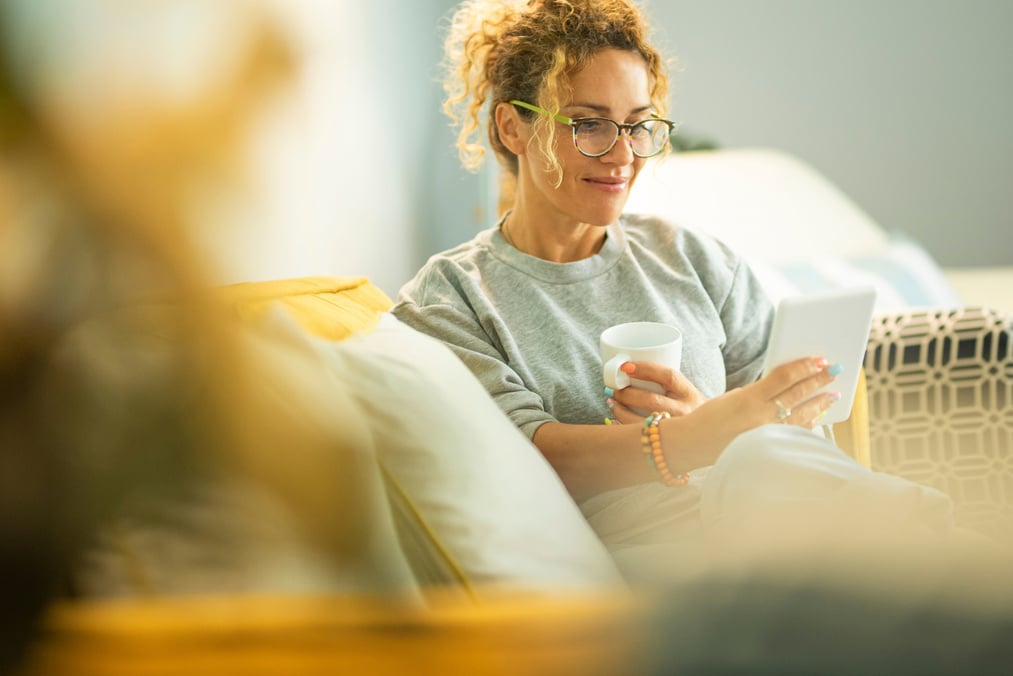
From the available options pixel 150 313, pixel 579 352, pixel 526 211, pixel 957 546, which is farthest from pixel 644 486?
pixel 150 313

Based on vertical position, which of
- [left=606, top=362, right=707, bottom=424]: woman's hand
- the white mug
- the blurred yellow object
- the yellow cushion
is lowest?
[left=606, top=362, right=707, bottom=424]: woman's hand

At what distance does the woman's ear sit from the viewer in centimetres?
118

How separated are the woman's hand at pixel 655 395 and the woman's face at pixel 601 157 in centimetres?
25

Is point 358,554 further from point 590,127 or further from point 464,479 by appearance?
point 590,127

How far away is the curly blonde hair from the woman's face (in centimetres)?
1

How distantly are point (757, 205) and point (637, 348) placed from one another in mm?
1425

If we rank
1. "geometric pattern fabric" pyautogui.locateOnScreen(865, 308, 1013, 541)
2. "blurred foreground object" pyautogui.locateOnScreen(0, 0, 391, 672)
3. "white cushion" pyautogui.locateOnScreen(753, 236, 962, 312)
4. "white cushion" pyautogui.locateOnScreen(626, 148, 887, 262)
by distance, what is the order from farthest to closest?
"white cushion" pyautogui.locateOnScreen(626, 148, 887, 262) → "white cushion" pyautogui.locateOnScreen(753, 236, 962, 312) → "geometric pattern fabric" pyautogui.locateOnScreen(865, 308, 1013, 541) → "blurred foreground object" pyautogui.locateOnScreen(0, 0, 391, 672)

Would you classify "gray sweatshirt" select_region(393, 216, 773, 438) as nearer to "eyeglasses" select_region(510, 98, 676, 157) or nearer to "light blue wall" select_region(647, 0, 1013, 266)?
"eyeglasses" select_region(510, 98, 676, 157)

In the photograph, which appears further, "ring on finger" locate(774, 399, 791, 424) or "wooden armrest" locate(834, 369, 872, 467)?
"wooden armrest" locate(834, 369, 872, 467)

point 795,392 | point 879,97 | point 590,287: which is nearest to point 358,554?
point 795,392

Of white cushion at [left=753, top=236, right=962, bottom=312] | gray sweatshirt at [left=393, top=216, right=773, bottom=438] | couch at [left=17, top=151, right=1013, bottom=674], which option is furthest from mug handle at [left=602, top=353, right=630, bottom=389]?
white cushion at [left=753, top=236, right=962, bottom=312]

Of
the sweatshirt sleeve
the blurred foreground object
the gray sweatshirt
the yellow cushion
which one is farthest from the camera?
the sweatshirt sleeve

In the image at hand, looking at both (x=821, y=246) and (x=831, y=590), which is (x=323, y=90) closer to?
(x=831, y=590)

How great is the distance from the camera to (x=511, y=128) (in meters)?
1.21
